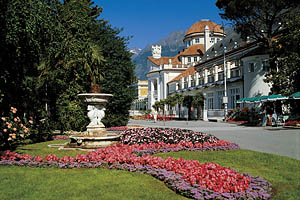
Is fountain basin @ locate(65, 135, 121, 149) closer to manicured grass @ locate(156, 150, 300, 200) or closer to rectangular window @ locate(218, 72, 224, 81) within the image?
manicured grass @ locate(156, 150, 300, 200)

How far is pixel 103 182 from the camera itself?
5.97 m

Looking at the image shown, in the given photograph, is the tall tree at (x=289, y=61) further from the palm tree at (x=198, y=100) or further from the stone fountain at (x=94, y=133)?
the stone fountain at (x=94, y=133)

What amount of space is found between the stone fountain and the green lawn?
384 centimetres

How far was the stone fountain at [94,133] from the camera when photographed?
37.3ft

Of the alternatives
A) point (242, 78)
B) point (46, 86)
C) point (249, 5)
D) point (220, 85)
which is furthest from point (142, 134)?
point (220, 85)

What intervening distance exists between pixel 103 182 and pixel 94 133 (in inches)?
250

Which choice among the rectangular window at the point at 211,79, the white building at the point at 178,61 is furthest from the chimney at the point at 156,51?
Result: the rectangular window at the point at 211,79

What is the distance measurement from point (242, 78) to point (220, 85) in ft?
19.1

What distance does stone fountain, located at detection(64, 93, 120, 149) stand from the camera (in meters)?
11.4

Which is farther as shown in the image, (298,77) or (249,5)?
(249,5)

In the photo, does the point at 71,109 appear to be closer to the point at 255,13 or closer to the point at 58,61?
the point at 58,61

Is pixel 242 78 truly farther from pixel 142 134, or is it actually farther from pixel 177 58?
pixel 177 58

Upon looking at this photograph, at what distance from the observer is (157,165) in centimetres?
708

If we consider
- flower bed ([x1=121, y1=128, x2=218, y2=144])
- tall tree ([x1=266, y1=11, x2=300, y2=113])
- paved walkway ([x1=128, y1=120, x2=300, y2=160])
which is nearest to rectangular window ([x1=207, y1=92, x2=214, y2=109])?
tall tree ([x1=266, y1=11, x2=300, y2=113])
